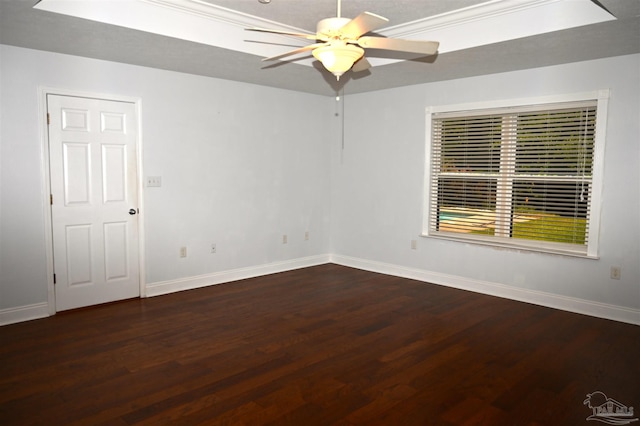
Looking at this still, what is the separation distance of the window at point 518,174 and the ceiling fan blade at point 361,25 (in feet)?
9.56

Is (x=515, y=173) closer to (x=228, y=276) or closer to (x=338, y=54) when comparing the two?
(x=338, y=54)

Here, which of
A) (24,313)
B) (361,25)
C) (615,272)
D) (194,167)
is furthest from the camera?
(194,167)

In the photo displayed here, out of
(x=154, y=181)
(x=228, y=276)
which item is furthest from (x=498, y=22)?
Answer: (x=228, y=276)

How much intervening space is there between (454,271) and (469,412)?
2.87 meters

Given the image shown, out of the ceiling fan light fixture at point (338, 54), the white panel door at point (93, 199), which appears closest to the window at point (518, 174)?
the ceiling fan light fixture at point (338, 54)

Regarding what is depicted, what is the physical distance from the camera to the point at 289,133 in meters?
6.09

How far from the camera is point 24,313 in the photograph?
409 centimetres

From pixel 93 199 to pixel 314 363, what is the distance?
9.25 feet

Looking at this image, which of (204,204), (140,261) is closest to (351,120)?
(204,204)

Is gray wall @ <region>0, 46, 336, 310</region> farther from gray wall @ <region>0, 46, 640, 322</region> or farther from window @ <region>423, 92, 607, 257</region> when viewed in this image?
window @ <region>423, 92, 607, 257</region>

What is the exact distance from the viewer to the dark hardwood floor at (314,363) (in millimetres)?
2611

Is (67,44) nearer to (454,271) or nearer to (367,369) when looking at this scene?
(367,369)

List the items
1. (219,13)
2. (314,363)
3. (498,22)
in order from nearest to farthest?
(314,363), (498,22), (219,13)

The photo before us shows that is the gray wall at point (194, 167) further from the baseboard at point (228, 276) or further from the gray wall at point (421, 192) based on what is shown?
the gray wall at point (421, 192)
